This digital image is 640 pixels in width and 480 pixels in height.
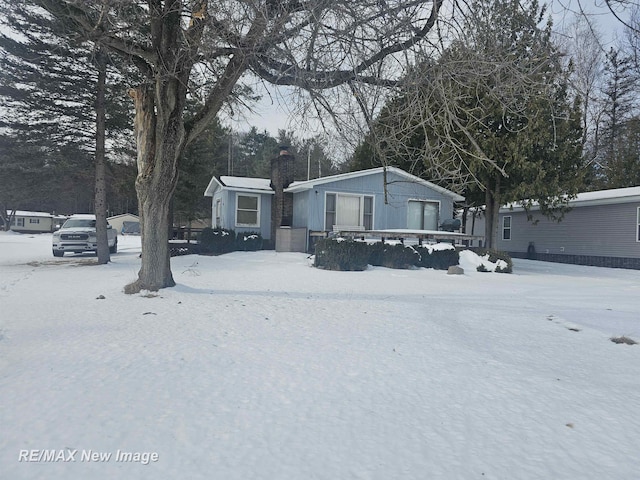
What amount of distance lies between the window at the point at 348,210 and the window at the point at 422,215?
6.61ft

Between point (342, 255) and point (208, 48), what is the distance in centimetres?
747

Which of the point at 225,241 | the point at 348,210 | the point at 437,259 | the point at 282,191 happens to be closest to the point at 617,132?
the point at 348,210

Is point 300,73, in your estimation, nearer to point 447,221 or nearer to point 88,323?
point 88,323

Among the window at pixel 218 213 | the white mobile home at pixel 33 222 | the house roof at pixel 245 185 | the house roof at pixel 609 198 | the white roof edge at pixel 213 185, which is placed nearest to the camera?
the house roof at pixel 609 198

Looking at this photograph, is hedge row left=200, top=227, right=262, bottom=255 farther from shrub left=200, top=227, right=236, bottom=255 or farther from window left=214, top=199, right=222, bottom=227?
window left=214, top=199, right=222, bottom=227

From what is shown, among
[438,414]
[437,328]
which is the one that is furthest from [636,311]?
[438,414]

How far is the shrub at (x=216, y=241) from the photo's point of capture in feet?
60.5

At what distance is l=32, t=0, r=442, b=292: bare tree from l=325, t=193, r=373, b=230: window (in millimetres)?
10369

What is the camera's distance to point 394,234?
14.6 m

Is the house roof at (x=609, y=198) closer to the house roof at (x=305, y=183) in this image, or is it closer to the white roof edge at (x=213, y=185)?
the house roof at (x=305, y=183)

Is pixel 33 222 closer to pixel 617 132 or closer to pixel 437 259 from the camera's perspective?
pixel 437 259

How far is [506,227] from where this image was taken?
24.8 meters

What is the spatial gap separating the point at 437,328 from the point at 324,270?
7120mm

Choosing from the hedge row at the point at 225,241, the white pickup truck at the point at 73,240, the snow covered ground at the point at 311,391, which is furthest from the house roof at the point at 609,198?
the white pickup truck at the point at 73,240
